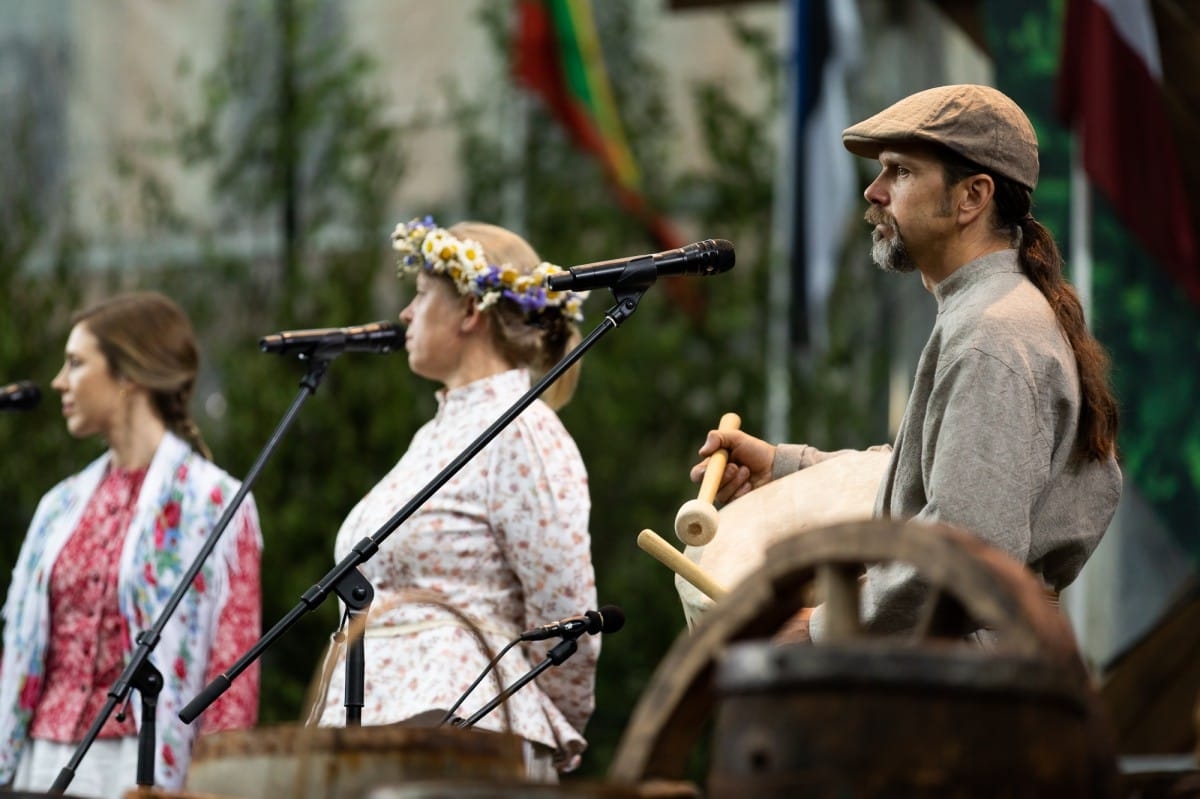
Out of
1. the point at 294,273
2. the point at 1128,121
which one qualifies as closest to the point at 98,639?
the point at 1128,121

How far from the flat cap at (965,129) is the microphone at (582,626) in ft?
3.30

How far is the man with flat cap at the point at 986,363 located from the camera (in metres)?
2.45

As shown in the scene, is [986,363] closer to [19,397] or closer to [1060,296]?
[1060,296]

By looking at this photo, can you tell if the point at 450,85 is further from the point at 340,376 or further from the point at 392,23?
the point at 340,376

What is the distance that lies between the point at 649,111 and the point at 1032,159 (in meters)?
7.56

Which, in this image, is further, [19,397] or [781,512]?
[19,397]

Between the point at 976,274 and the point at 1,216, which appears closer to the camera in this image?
the point at 976,274

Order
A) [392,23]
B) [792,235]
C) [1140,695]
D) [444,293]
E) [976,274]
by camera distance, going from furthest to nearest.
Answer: [392,23] < [792,235] < [1140,695] < [444,293] < [976,274]

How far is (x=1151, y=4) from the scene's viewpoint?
5973mm

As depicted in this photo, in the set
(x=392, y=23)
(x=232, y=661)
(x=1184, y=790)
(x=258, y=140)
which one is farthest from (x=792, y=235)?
(x=1184, y=790)

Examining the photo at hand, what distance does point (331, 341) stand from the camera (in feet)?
11.8

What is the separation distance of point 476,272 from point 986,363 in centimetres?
149

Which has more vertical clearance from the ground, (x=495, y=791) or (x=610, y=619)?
(x=495, y=791)

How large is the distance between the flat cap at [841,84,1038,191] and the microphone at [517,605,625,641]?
1007 mm
